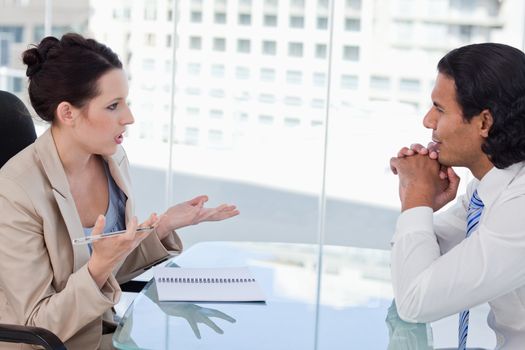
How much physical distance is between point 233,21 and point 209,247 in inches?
121

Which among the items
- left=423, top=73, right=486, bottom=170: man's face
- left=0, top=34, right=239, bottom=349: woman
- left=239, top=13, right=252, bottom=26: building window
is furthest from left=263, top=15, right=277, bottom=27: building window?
left=423, top=73, right=486, bottom=170: man's face

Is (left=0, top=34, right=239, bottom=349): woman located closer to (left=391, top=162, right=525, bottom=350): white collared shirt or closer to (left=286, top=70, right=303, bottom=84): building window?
(left=391, top=162, right=525, bottom=350): white collared shirt

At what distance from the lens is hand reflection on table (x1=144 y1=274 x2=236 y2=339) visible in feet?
6.16

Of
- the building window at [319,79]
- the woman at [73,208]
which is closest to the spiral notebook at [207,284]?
the woman at [73,208]

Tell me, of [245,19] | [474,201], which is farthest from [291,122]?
[474,201]

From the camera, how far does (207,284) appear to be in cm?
215

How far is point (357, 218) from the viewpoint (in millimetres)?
5805

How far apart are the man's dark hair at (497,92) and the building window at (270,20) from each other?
3.60 m

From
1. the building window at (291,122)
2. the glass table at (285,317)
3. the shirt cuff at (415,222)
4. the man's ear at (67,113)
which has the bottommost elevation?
the building window at (291,122)

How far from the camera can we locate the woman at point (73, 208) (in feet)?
6.45

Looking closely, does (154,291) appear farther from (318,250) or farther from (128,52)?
(128,52)

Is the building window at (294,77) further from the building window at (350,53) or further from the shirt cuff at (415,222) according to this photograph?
the shirt cuff at (415,222)

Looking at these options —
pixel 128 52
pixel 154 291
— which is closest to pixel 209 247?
pixel 154 291

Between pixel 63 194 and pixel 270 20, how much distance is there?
352cm
